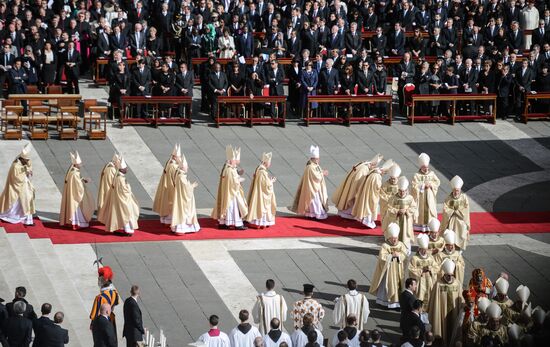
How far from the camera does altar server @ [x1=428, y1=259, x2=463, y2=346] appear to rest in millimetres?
26312

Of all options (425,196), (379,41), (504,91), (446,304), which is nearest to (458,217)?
(425,196)

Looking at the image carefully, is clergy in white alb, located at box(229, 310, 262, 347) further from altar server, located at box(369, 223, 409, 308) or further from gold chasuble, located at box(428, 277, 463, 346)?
altar server, located at box(369, 223, 409, 308)

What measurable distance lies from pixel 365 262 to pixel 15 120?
11.8 m

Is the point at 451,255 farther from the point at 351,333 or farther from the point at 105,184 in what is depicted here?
the point at 105,184

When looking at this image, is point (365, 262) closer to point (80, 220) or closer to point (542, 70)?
point (80, 220)

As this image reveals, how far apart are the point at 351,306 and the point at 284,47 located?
18.6 meters

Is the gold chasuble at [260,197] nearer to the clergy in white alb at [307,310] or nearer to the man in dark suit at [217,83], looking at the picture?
the clergy in white alb at [307,310]

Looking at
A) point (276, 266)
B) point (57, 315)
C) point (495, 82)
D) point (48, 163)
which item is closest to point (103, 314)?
point (57, 315)

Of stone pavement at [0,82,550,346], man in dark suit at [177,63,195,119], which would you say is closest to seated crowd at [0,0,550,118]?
man in dark suit at [177,63,195,119]

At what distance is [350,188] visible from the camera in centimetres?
3269

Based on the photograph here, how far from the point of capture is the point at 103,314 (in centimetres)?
2394

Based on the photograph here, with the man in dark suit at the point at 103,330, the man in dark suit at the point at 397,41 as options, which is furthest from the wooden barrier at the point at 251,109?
the man in dark suit at the point at 103,330

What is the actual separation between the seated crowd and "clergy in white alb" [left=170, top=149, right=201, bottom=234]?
26.6 feet

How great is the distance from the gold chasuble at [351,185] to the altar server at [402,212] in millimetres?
1965
